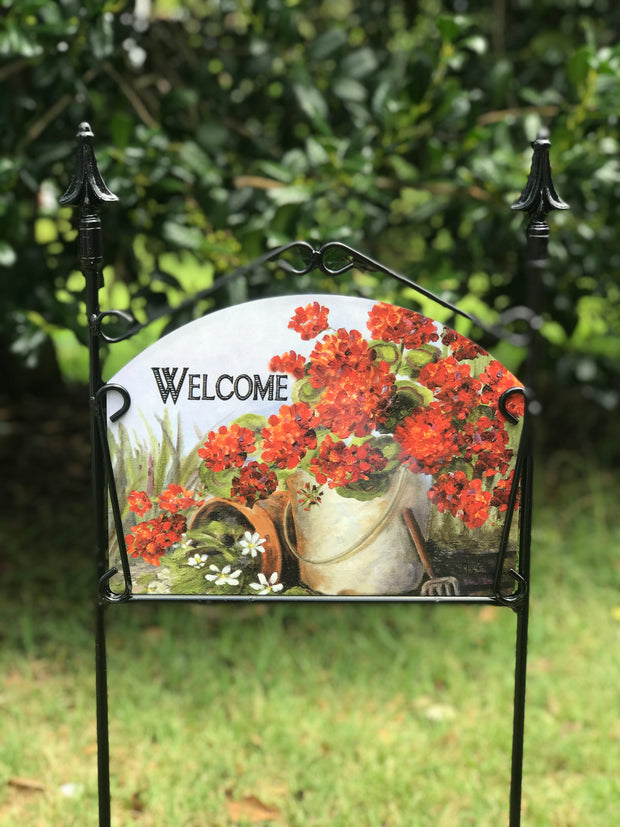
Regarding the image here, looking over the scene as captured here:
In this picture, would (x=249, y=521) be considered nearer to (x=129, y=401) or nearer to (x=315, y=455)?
(x=315, y=455)

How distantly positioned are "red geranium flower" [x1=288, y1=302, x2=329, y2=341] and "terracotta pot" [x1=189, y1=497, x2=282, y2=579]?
31cm

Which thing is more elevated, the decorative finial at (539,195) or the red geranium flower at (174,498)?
the decorative finial at (539,195)

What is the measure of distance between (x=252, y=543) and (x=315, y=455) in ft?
0.62

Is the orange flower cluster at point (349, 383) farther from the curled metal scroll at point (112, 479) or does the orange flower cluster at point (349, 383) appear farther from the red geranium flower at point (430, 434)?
the curled metal scroll at point (112, 479)

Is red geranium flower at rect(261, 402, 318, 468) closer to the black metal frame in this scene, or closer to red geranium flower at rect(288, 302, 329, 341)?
red geranium flower at rect(288, 302, 329, 341)

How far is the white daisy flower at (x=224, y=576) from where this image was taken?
4.97 feet

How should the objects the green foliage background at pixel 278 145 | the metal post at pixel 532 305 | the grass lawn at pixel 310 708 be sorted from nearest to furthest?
the metal post at pixel 532 305, the grass lawn at pixel 310 708, the green foliage background at pixel 278 145

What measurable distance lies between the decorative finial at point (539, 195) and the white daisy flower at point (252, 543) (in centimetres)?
69

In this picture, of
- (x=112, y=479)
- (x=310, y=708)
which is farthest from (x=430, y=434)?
(x=310, y=708)

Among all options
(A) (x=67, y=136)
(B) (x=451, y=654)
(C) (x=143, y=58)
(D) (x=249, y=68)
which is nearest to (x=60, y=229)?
(A) (x=67, y=136)

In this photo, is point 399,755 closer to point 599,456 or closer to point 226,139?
point 226,139

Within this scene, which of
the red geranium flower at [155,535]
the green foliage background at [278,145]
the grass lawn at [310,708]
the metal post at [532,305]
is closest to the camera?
the metal post at [532,305]

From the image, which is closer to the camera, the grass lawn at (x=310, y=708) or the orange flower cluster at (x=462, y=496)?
the orange flower cluster at (x=462, y=496)

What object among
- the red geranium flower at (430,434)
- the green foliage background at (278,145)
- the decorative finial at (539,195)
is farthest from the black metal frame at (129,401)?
the green foliage background at (278,145)
